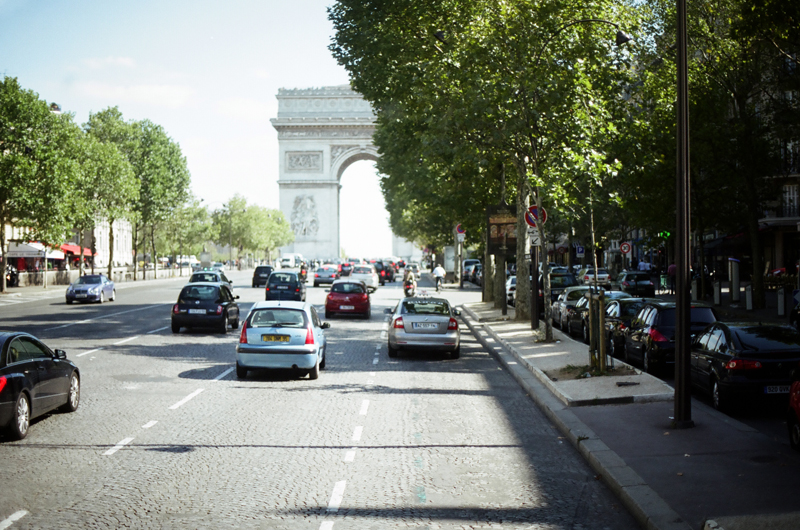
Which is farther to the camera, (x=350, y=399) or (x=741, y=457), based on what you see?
(x=350, y=399)

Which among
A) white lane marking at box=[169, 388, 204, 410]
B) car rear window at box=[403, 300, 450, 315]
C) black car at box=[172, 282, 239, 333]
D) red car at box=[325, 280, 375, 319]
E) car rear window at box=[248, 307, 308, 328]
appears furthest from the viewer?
red car at box=[325, 280, 375, 319]

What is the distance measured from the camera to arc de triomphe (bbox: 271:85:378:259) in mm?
103938

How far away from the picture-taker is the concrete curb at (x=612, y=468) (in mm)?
6863

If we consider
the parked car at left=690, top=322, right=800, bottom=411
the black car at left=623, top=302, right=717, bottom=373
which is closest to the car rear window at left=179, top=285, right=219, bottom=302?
the black car at left=623, top=302, right=717, bottom=373

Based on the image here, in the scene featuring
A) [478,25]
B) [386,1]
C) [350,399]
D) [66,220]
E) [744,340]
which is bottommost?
[350,399]

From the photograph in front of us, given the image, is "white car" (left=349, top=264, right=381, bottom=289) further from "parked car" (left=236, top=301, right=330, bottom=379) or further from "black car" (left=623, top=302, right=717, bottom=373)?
"parked car" (left=236, top=301, right=330, bottom=379)

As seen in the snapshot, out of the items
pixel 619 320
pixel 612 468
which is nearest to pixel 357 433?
pixel 612 468

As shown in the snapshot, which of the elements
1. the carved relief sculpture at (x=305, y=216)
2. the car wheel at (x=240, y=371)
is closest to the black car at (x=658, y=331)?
the car wheel at (x=240, y=371)

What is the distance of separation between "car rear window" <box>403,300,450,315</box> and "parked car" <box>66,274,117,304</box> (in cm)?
2571

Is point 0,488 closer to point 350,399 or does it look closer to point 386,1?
point 350,399

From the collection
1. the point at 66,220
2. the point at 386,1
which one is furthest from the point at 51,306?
the point at 386,1

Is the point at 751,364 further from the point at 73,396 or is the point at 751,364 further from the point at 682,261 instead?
the point at 73,396

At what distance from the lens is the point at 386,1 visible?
3078cm

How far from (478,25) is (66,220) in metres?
38.0
